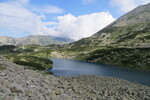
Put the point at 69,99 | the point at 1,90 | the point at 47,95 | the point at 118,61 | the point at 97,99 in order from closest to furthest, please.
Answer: the point at 1,90 < the point at 47,95 < the point at 69,99 < the point at 97,99 < the point at 118,61

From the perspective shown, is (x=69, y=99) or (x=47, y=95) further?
(x=69, y=99)

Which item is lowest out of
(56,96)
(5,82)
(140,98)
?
(140,98)

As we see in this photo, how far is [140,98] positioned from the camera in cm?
4744

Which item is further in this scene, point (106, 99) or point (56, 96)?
point (106, 99)

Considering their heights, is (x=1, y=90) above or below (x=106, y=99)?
above

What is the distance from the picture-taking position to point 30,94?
22.8m

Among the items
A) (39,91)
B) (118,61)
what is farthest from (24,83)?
(118,61)

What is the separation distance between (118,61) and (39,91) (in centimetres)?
17690

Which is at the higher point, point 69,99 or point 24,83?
point 24,83

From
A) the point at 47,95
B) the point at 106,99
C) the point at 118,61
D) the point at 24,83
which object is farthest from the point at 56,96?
the point at 118,61

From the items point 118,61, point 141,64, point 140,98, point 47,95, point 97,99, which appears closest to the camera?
point 47,95

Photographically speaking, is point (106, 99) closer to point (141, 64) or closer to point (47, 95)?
point (47, 95)

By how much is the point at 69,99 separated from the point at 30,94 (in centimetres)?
669

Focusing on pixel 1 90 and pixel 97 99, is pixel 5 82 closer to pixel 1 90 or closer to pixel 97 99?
pixel 1 90
